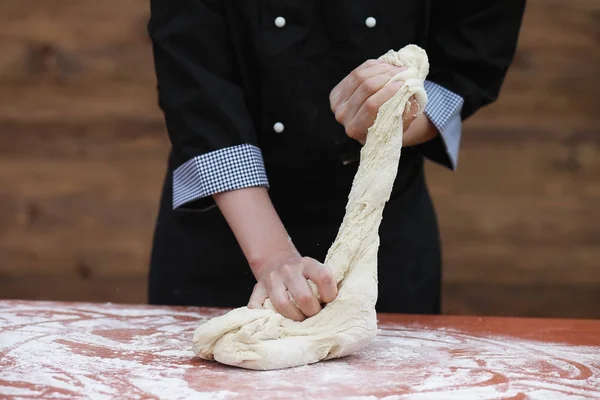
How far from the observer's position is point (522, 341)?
132cm

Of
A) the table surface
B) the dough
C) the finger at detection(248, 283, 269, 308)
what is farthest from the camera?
the finger at detection(248, 283, 269, 308)

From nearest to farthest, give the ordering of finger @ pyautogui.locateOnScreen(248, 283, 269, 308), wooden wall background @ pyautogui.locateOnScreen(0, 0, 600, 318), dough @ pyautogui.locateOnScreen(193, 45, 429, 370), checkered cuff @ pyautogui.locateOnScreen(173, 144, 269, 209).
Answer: dough @ pyautogui.locateOnScreen(193, 45, 429, 370), finger @ pyautogui.locateOnScreen(248, 283, 269, 308), checkered cuff @ pyautogui.locateOnScreen(173, 144, 269, 209), wooden wall background @ pyautogui.locateOnScreen(0, 0, 600, 318)

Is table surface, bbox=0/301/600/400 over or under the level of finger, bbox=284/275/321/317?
under

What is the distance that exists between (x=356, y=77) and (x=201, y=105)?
0.92ft

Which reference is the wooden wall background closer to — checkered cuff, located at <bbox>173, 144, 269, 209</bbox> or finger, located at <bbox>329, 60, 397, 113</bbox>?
checkered cuff, located at <bbox>173, 144, 269, 209</bbox>

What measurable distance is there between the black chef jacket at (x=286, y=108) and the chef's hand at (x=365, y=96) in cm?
18

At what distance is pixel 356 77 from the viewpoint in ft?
4.18

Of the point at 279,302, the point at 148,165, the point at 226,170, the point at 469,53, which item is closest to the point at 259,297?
the point at 279,302

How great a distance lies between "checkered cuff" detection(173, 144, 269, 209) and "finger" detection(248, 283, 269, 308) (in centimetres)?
18

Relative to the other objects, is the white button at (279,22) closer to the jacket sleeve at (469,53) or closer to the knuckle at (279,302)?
the jacket sleeve at (469,53)

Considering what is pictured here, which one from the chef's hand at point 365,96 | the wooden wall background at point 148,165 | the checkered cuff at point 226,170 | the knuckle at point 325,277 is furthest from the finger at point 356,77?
the wooden wall background at point 148,165

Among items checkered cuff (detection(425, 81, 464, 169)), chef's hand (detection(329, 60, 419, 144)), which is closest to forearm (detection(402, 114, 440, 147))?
checkered cuff (detection(425, 81, 464, 169))

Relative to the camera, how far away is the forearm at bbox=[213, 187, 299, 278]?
4.34 feet

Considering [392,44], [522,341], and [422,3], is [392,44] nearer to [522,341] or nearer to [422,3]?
[422,3]
